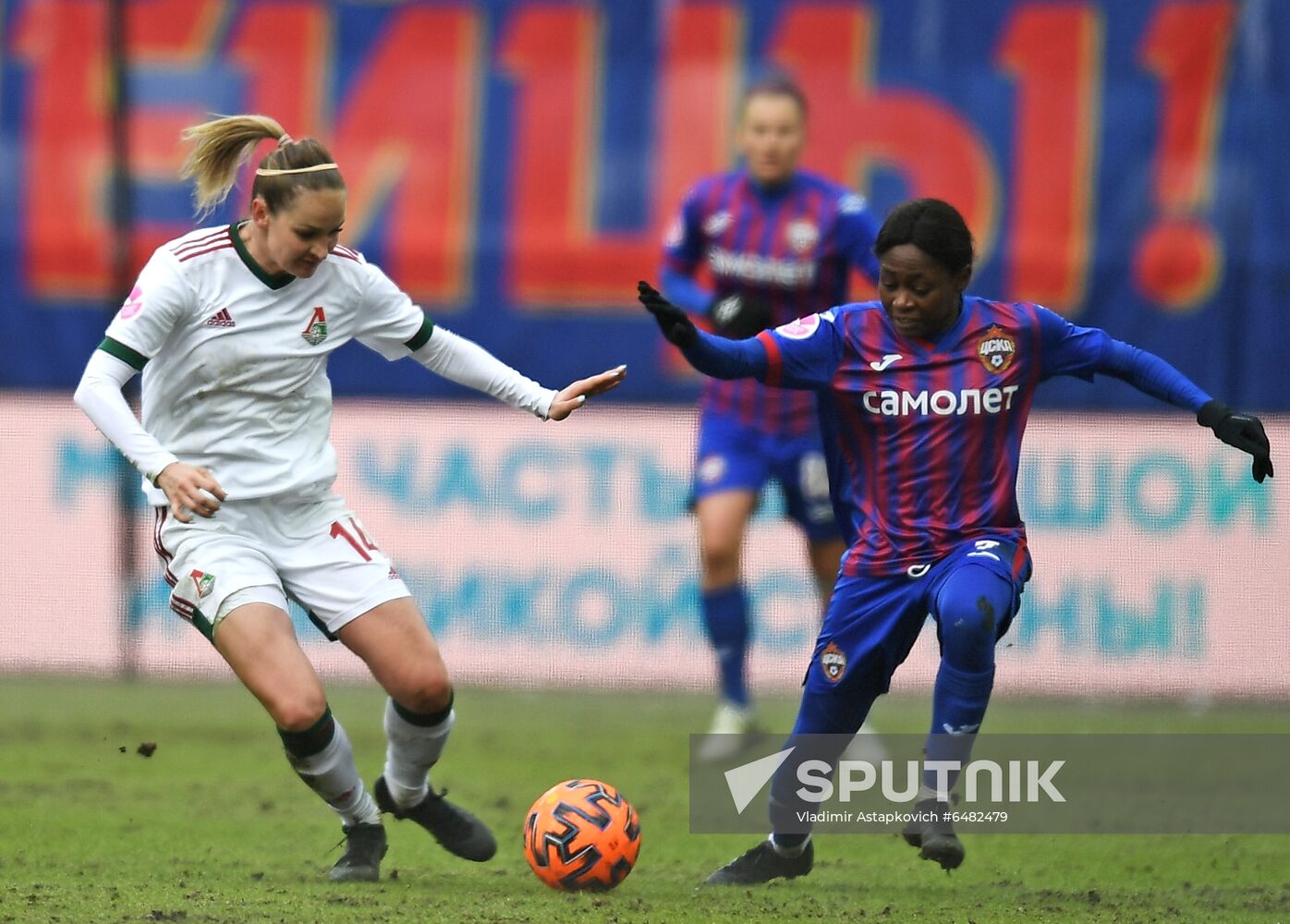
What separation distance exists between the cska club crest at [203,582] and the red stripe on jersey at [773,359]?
156 centimetres

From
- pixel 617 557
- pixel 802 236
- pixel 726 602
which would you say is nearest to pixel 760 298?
pixel 802 236

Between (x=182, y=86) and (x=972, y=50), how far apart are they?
12.6ft

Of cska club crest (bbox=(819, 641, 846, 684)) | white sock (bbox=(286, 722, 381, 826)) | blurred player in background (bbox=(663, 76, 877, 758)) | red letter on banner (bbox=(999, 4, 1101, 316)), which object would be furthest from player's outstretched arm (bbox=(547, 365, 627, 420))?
red letter on banner (bbox=(999, 4, 1101, 316))

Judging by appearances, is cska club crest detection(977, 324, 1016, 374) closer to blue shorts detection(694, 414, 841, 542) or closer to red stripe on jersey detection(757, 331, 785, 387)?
red stripe on jersey detection(757, 331, 785, 387)

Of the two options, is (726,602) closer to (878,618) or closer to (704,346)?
(878,618)

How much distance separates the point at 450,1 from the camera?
9.69 meters

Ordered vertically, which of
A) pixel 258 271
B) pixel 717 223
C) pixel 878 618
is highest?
pixel 258 271

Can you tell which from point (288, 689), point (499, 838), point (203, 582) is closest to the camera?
point (288, 689)

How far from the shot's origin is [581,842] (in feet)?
17.2

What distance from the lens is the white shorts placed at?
524 centimetres

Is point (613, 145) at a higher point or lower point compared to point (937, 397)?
lower

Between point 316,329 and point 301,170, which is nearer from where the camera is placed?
point 301,170

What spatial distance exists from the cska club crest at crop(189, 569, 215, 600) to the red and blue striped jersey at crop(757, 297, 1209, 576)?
1.56 meters

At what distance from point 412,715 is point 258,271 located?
1.29 metres
